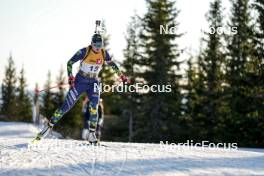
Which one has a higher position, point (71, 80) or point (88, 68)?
point (88, 68)

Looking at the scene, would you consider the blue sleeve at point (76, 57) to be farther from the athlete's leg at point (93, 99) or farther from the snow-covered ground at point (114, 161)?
the snow-covered ground at point (114, 161)

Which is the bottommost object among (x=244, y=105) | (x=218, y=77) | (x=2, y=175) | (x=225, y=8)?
(x=2, y=175)

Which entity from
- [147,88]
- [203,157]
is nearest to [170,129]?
[147,88]

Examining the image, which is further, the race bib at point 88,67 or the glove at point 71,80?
the race bib at point 88,67

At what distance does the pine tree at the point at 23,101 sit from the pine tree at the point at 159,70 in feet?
67.6

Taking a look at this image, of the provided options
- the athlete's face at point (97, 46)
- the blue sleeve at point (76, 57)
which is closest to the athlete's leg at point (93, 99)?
the blue sleeve at point (76, 57)

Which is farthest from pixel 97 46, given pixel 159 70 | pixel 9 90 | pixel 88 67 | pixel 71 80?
pixel 9 90

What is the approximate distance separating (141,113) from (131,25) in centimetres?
1206

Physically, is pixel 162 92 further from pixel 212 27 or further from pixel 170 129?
pixel 212 27

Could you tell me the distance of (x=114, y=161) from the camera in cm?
757

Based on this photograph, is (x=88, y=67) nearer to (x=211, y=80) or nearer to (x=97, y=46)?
(x=97, y=46)

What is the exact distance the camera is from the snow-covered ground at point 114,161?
679cm

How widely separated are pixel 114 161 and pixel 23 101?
4964 cm

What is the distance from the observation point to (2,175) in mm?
6293
